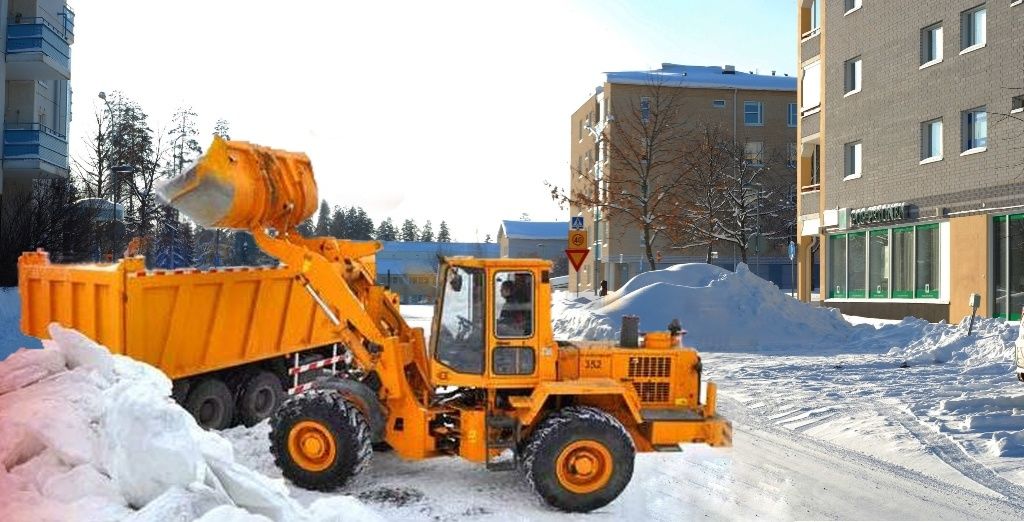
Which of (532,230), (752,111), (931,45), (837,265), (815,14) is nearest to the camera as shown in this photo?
(931,45)

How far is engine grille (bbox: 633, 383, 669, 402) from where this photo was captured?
7.79 m

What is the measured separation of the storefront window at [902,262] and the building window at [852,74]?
5.18 metres

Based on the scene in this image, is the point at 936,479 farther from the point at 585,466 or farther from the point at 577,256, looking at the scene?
the point at 577,256

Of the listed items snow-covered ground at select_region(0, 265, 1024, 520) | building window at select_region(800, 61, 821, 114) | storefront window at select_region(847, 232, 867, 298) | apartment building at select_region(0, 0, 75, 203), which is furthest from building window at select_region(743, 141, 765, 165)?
apartment building at select_region(0, 0, 75, 203)

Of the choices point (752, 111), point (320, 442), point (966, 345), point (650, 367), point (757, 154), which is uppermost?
point (752, 111)

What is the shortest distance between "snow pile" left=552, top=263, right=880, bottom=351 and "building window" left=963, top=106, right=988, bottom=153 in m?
5.75

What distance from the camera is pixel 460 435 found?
7527mm

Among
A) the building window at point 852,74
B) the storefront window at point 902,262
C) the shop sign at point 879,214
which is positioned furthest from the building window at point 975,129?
the building window at point 852,74

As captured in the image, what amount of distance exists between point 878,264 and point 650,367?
21.8 meters

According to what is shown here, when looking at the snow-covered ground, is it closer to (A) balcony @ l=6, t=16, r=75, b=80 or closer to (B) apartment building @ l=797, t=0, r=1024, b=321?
(B) apartment building @ l=797, t=0, r=1024, b=321

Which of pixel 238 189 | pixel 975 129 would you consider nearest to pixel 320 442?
pixel 238 189

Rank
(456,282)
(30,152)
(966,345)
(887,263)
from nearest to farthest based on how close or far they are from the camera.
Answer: (456,282), (966,345), (30,152), (887,263)

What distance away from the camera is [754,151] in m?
52.8

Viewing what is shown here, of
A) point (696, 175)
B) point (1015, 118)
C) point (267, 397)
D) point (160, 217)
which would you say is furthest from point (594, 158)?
point (267, 397)
